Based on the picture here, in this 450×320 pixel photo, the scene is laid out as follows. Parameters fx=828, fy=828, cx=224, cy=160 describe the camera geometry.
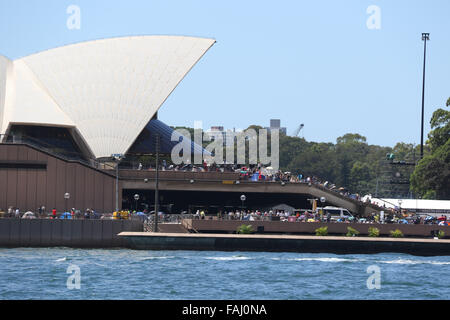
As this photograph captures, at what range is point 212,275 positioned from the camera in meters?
29.3

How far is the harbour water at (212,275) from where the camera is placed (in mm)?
25047

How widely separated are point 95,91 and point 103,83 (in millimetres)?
753

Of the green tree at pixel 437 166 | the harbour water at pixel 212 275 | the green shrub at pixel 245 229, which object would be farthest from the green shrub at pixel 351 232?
the green tree at pixel 437 166

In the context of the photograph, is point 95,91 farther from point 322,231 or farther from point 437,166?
point 437,166

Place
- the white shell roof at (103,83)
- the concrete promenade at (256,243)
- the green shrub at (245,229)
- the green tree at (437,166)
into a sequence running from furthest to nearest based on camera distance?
the green tree at (437,166) → the white shell roof at (103,83) → the green shrub at (245,229) → the concrete promenade at (256,243)

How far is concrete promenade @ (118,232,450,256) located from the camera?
38438mm

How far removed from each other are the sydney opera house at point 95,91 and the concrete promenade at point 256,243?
39.4 feet

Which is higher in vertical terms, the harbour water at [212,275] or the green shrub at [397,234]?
the green shrub at [397,234]

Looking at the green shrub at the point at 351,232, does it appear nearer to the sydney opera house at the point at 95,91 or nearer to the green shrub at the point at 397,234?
the green shrub at the point at 397,234

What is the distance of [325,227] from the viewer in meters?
41.7

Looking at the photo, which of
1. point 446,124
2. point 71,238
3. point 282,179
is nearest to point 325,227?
point 282,179
